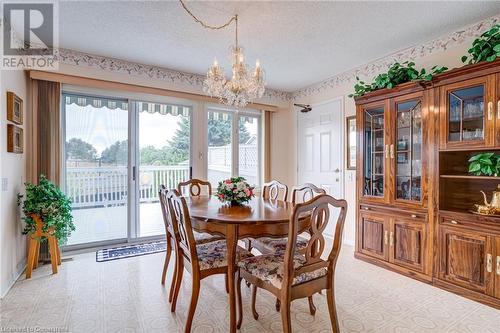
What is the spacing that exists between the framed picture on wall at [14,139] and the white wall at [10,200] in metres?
0.05

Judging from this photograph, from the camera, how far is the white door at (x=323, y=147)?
4.09 meters

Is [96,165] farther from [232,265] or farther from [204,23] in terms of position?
[232,265]

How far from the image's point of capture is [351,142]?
3.91 meters

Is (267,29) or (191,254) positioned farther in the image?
(267,29)

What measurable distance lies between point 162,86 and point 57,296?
2686mm

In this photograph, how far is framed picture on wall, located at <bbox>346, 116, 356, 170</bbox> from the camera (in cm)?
387

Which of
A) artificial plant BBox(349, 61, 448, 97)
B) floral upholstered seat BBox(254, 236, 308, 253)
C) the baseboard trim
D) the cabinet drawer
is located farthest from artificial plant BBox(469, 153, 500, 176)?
the baseboard trim

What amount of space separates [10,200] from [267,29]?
2.92 m

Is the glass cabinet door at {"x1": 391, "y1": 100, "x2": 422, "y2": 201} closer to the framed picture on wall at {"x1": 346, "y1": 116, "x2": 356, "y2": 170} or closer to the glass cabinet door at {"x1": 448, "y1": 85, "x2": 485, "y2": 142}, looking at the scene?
the glass cabinet door at {"x1": 448, "y1": 85, "x2": 485, "y2": 142}

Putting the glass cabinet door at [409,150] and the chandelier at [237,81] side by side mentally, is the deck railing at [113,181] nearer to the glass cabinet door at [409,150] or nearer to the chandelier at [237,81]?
the chandelier at [237,81]

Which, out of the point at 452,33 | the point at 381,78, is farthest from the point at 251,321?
the point at 452,33

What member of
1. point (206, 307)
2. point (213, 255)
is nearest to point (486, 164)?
point (213, 255)

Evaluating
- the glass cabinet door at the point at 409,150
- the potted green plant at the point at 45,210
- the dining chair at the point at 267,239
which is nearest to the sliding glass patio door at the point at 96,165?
the potted green plant at the point at 45,210

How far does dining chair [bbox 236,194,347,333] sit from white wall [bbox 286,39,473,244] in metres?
2.22
